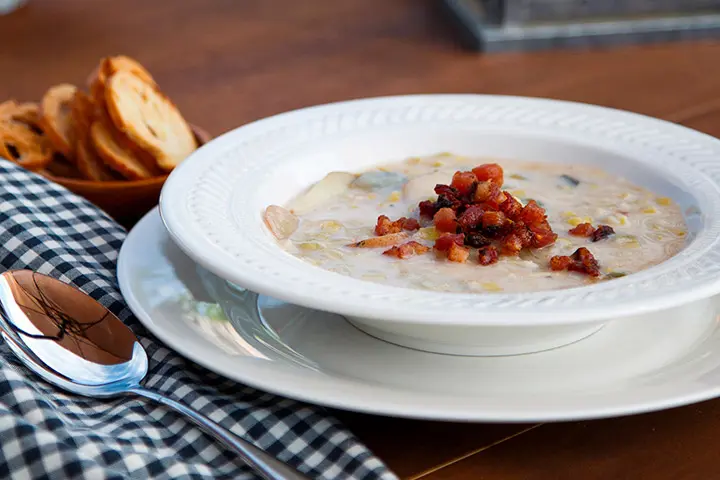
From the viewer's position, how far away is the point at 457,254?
1400 millimetres

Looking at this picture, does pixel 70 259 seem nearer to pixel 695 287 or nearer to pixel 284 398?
pixel 284 398

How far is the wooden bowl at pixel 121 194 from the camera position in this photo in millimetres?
1875

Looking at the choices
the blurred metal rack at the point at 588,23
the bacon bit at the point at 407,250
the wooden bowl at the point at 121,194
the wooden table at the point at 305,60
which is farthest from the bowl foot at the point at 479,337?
the blurred metal rack at the point at 588,23

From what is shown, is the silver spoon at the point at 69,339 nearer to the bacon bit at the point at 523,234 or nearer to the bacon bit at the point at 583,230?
the bacon bit at the point at 523,234

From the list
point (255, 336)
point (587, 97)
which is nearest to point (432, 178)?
point (255, 336)

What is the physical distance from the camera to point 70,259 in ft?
5.24

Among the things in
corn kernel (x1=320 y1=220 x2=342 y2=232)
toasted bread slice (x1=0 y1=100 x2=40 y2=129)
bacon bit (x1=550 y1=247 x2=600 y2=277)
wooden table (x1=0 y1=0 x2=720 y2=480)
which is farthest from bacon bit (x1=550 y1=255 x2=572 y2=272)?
toasted bread slice (x1=0 y1=100 x2=40 y2=129)

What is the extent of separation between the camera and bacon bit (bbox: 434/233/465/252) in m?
1.42

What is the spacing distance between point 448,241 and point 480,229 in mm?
65

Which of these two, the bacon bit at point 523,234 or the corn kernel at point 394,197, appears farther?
the corn kernel at point 394,197

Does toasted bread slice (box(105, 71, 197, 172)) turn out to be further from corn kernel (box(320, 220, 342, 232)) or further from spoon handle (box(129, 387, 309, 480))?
spoon handle (box(129, 387, 309, 480))

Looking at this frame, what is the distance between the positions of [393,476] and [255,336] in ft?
1.08

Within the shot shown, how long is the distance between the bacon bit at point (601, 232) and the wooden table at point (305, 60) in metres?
0.96

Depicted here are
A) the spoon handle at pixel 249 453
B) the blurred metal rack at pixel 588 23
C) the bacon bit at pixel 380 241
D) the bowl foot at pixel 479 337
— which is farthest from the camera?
the blurred metal rack at pixel 588 23
